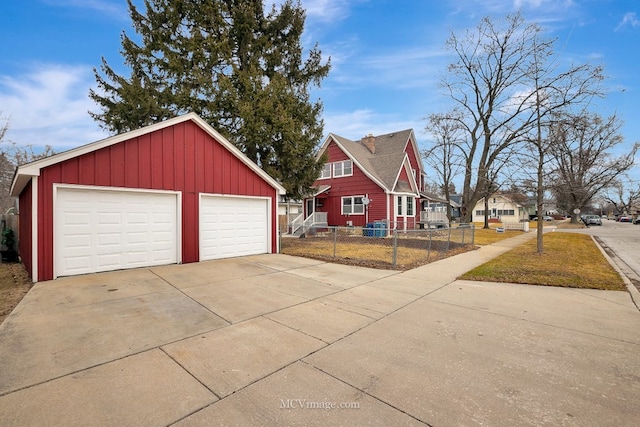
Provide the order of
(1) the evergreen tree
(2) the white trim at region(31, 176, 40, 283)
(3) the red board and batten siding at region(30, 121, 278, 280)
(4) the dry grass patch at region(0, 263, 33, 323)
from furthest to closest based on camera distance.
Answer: (1) the evergreen tree → (3) the red board and batten siding at region(30, 121, 278, 280) → (2) the white trim at region(31, 176, 40, 283) → (4) the dry grass patch at region(0, 263, 33, 323)

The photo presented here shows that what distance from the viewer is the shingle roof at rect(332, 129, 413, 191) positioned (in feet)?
69.9

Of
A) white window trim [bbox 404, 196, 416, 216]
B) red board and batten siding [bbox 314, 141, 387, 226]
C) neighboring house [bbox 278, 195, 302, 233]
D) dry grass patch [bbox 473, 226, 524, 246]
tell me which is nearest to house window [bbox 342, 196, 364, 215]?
red board and batten siding [bbox 314, 141, 387, 226]

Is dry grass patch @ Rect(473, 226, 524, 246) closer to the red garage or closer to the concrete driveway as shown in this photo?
the concrete driveway

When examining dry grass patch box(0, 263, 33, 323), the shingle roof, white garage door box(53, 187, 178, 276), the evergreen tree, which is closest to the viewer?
dry grass patch box(0, 263, 33, 323)

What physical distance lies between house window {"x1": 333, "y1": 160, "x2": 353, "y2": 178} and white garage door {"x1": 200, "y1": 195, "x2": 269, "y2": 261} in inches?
475

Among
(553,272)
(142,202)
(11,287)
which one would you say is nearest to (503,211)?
(553,272)

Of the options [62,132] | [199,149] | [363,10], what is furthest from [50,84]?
[363,10]

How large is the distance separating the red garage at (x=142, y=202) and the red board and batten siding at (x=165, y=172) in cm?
2

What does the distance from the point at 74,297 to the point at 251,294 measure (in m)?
3.21

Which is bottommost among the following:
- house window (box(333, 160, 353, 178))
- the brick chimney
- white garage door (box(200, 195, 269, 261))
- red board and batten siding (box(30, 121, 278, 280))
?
white garage door (box(200, 195, 269, 261))

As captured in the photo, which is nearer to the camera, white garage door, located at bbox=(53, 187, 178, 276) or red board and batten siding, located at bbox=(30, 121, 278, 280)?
red board and batten siding, located at bbox=(30, 121, 278, 280)

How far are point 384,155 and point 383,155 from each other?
0.64 feet

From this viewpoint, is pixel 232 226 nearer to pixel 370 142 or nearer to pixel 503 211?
pixel 370 142

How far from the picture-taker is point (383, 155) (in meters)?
23.9
